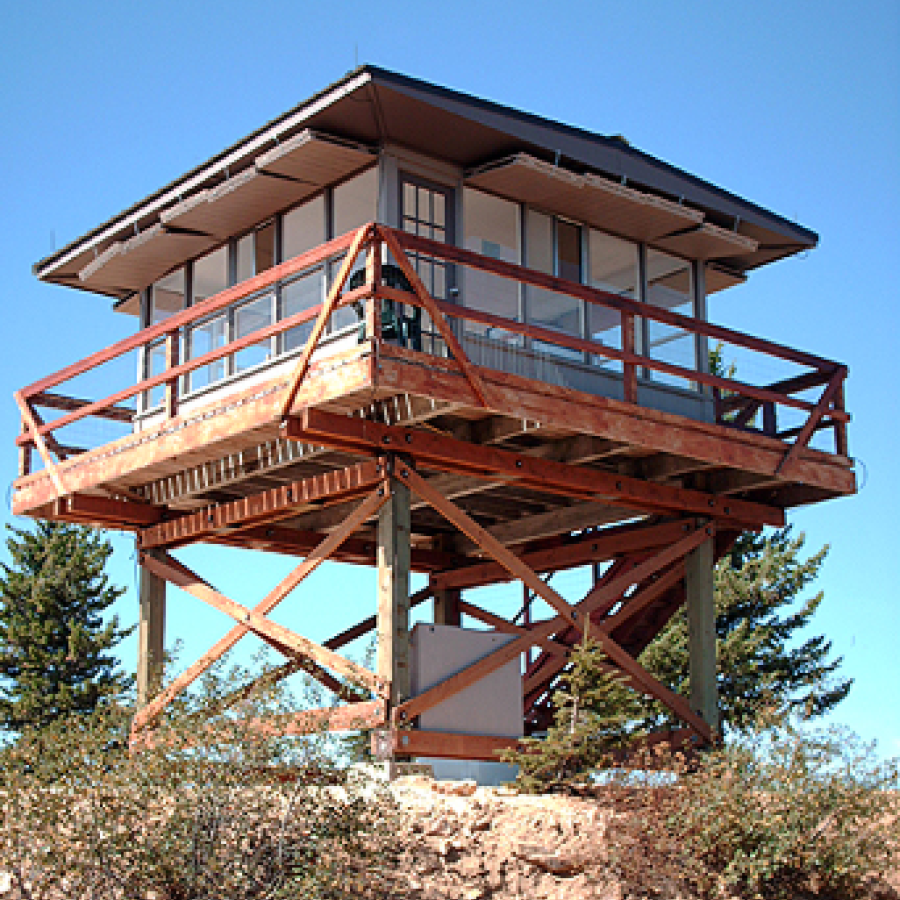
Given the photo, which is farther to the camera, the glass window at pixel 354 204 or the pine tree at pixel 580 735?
the glass window at pixel 354 204

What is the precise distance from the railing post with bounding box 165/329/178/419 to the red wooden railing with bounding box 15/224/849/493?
12 millimetres

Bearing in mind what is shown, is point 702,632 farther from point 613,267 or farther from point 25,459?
→ point 25,459

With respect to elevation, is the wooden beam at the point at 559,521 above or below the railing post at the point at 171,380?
below

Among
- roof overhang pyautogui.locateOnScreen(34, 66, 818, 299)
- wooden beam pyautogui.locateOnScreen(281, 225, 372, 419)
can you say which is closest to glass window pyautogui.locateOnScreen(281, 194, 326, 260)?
roof overhang pyautogui.locateOnScreen(34, 66, 818, 299)

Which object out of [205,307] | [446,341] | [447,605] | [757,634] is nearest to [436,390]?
[446,341]

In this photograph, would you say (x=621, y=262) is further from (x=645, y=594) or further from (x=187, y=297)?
(x=187, y=297)

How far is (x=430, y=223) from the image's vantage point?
18.5 metres

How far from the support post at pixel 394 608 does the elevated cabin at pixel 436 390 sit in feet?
0.10

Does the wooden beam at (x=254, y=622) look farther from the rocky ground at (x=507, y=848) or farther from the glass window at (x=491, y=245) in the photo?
the glass window at (x=491, y=245)

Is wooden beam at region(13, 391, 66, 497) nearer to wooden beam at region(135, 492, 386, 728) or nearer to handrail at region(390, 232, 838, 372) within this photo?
wooden beam at region(135, 492, 386, 728)

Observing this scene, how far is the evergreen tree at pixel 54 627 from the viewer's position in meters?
33.1

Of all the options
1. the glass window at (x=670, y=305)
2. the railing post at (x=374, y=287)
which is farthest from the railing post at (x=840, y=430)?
the railing post at (x=374, y=287)

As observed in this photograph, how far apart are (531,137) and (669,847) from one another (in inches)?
331

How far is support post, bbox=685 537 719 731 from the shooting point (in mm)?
20125
